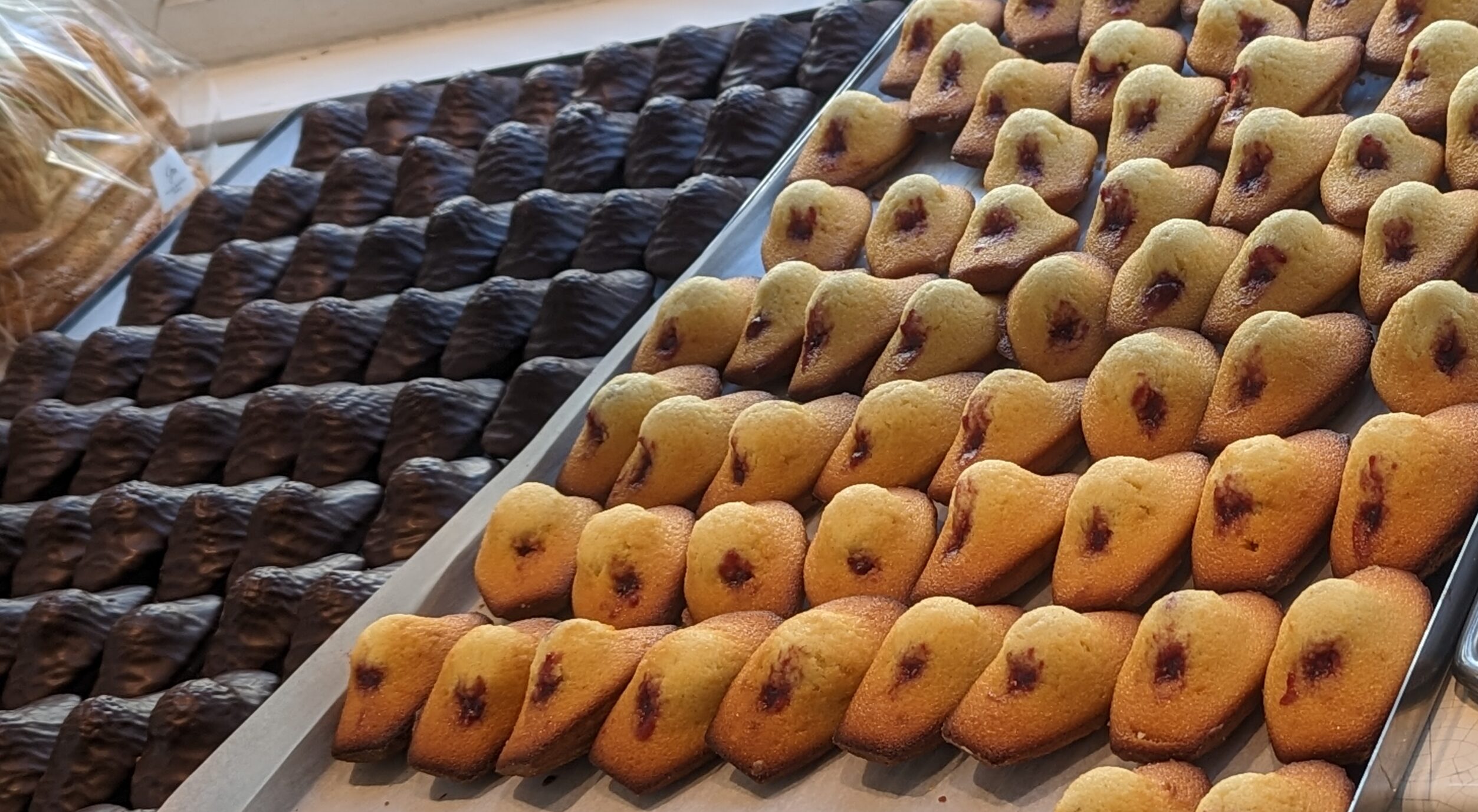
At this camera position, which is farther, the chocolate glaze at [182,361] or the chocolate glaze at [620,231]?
the chocolate glaze at [182,361]

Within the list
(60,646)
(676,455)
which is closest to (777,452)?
(676,455)

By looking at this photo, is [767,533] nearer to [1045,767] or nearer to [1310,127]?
[1045,767]

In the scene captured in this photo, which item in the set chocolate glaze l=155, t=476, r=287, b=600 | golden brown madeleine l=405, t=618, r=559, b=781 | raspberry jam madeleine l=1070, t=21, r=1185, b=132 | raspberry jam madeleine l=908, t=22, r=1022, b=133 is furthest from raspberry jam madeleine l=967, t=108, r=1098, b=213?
chocolate glaze l=155, t=476, r=287, b=600

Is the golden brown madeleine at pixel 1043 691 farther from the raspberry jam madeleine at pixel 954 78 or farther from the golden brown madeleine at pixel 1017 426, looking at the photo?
the raspberry jam madeleine at pixel 954 78

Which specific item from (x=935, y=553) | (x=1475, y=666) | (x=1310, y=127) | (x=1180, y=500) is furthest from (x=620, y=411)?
(x=1475, y=666)

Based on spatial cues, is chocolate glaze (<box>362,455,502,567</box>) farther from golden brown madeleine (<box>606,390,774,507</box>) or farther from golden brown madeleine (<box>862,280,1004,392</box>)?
golden brown madeleine (<box>862,280,1004,392</box>)

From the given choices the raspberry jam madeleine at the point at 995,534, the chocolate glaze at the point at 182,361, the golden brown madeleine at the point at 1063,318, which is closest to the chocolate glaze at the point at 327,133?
the chocolate glaze at the point at 182,361

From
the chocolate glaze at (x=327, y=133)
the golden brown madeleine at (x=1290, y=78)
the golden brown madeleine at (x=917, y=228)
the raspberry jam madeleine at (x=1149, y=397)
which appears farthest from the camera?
the chocolate glaze at (x=327, y=133)

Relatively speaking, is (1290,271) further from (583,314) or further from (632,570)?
(583,314)
